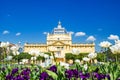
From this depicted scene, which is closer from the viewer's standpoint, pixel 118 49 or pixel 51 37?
pixel 118 49

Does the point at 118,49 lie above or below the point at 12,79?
above

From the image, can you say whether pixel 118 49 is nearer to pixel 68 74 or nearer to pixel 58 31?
pixel 68 74

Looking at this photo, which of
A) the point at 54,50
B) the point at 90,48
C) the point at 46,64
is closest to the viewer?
the point at 46,64

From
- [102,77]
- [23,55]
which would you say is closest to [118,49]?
[102,77]

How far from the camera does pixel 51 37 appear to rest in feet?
366

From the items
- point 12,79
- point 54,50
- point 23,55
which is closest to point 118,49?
point 54,50

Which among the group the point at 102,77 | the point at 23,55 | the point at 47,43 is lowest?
the point at 102,77

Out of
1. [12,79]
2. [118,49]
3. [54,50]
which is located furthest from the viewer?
[54,50]

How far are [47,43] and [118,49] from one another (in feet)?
346

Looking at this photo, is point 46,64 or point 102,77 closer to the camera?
point 102,77

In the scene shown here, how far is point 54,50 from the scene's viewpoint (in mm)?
5949

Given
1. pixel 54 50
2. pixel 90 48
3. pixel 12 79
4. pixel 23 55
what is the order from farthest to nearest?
pixel 90 48 → pixel 23 55 → pixel 54 50 → pixel 12 79

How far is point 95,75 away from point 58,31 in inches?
4443

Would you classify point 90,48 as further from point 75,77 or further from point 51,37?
point 75,77
